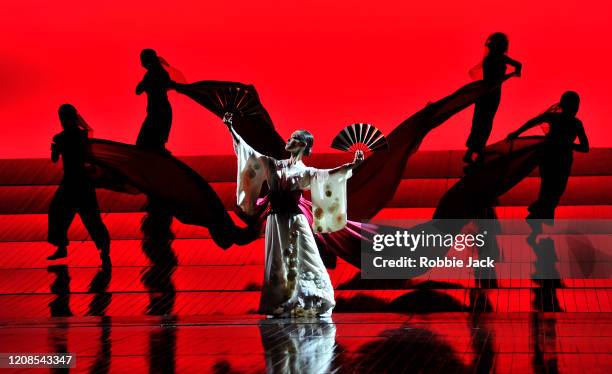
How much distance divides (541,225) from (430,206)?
106cm

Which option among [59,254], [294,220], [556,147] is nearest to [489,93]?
[556,147]

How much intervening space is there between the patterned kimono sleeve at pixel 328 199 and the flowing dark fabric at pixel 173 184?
0.87 m

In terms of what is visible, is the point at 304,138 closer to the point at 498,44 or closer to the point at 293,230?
the point at 293,230

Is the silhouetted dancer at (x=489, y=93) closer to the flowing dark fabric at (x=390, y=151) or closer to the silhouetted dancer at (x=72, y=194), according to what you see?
the flowing dark fabric at (x=390, y=151)

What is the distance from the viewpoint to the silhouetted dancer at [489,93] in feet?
22.8

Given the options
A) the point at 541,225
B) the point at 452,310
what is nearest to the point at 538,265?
the point at 541,225

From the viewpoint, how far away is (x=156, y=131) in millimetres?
7781

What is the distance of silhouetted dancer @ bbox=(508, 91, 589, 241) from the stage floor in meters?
1.58

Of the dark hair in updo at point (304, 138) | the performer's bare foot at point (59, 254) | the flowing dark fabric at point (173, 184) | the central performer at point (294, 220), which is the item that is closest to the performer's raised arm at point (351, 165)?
the central performer at point (294, 220)

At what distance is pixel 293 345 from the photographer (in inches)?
181

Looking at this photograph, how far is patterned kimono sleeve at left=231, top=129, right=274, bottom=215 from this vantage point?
5.97m

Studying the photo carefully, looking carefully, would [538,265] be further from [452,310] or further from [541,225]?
[452,310]

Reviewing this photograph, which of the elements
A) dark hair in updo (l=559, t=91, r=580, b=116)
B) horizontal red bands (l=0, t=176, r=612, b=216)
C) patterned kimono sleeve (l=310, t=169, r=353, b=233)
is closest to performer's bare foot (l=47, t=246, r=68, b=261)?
horizontal red bands (l=0, t=176, r=612, b=216)

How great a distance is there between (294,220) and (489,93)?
1.96 metres
